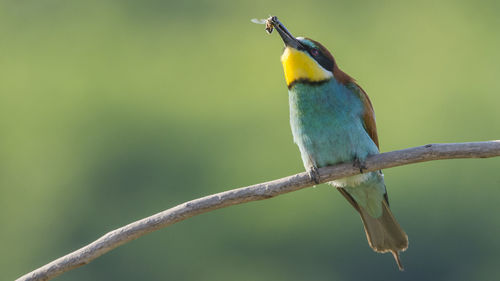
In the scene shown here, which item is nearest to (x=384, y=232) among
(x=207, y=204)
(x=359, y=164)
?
(x=359, y=164)

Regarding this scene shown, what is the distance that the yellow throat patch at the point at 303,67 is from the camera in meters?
2.74

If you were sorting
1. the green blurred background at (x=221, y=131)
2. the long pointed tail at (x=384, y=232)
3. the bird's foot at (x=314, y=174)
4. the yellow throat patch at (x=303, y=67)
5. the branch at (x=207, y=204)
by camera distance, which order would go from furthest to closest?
the green blurred background at (x=221, y=131), the long pointed tail at (x=384, y=232), the yellow throat patch at (x=303, y=67), the bird's foot at (x=314, y=174), the branch at (x=207, y=204)

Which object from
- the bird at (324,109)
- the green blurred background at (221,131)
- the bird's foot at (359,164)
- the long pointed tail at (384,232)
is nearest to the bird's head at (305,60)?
the bird at (324,109)

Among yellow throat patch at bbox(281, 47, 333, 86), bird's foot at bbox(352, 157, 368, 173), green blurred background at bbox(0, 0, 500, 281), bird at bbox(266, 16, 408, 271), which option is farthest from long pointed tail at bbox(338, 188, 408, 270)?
green blurred background at bbox(0, 0, 500, 281)

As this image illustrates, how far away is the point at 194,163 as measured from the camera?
35.6ft

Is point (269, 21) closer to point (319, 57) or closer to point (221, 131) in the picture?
point (319, 57)

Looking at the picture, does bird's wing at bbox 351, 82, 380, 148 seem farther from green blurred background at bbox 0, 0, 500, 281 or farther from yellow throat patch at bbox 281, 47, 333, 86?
green blurred background at bbox 0, 0, 500, 281

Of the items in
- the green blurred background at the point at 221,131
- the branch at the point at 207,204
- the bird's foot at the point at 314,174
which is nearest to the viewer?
the branch at the point at 207,204

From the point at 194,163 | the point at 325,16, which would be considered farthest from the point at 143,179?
the point at 325,16

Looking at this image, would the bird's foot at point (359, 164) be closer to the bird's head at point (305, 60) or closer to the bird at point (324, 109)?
the bird at point (324, 109)

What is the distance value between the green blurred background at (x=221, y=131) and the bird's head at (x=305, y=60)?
5166mm

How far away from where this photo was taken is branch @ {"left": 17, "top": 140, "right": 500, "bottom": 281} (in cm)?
217

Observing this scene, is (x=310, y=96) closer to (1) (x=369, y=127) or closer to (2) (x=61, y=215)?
(1) (x=369, y=127)

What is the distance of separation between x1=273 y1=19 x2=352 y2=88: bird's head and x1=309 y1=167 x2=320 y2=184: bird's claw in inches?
12.3
